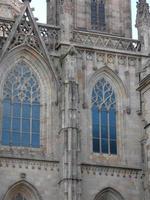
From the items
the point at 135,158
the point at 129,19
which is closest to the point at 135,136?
the point at 135,158

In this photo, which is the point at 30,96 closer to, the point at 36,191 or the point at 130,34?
the point at 36,191

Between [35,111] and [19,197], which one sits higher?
[35,111]

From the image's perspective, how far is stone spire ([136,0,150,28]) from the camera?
3456cm

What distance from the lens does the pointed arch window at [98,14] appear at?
35.9 metres

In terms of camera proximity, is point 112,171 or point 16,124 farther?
point 112,171

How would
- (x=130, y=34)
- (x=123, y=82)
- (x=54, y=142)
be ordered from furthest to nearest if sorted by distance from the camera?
(x=130, y=34) → (x=123, y=82) → (x=54, y=142)

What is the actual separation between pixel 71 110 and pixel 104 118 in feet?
9.69

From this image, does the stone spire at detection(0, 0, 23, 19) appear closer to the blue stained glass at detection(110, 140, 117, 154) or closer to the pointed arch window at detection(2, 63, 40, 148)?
the pointed arch window at detection(2, 63, 40, 148)

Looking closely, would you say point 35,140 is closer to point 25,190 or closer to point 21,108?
point 21,108

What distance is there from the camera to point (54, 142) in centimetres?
3044

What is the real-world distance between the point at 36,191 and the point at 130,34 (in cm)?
1217

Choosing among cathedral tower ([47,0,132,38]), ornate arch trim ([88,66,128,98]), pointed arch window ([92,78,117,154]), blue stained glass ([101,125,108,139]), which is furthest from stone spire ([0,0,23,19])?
blue stained glass ([101,125,108,139])

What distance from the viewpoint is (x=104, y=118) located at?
32.3m

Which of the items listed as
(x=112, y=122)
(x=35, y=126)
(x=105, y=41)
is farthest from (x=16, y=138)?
(x=105, y=41)
